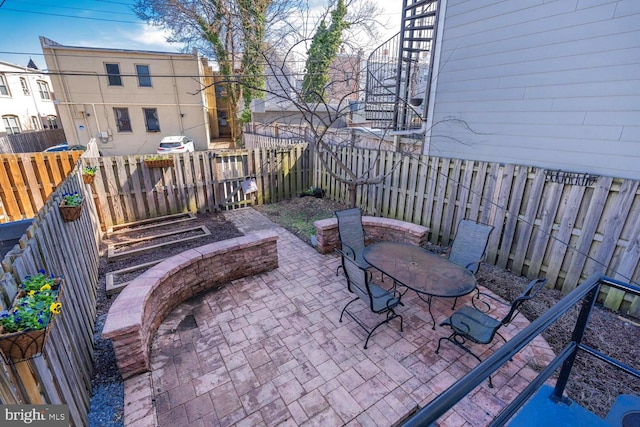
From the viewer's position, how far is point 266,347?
3.15 meters

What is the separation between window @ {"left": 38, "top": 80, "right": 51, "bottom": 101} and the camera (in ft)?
75.6

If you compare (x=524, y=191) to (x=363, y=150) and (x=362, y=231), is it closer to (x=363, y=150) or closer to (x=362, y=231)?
(x=362, y=231)

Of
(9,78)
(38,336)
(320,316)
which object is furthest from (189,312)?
(9,78)

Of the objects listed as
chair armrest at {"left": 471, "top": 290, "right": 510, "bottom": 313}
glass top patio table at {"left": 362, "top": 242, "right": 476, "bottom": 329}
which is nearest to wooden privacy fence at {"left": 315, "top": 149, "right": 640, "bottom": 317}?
chair armrest at {"left": 471, "top": 290, "right": 510, "bottom": 313}

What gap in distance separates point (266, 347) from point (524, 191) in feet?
14.1

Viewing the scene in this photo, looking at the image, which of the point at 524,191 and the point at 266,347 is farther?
the point at 524,191

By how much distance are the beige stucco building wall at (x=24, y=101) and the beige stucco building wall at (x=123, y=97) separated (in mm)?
5090

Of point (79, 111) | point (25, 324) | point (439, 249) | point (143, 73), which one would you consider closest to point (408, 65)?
point (439, 249)

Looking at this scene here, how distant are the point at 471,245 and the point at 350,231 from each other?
1.83 metres

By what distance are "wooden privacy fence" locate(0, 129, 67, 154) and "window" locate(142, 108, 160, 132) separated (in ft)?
14.7

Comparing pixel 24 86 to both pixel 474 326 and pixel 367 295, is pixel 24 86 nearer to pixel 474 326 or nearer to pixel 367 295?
pixel 367 295

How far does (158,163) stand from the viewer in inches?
248

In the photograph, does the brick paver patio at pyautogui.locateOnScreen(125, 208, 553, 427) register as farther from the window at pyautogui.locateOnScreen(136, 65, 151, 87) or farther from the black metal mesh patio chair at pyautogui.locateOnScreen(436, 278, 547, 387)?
the window at pyautogui.locateOnScreen(136, 65, 151, 87)

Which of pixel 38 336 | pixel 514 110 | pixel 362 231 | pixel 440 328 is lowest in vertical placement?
pixel 440 328
